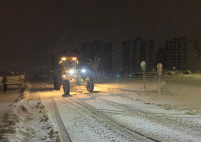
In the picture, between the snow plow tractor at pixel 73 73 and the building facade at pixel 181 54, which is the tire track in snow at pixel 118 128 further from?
the building facade at pixel 181 54

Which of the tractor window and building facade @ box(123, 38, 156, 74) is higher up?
building facade @ box(123, 38, 156, 74)

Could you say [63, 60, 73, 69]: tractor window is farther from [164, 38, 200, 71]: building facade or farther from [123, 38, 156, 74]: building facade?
[164, 38, 200, 71]: building facade

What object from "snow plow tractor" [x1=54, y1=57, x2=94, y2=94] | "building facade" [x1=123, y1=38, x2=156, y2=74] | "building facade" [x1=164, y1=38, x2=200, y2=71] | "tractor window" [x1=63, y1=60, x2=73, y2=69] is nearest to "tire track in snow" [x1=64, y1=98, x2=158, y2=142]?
"snow plow tractor" [x1=54, y1=57, x2=94, y2=94]

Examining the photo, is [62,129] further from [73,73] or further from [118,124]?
[73,73]

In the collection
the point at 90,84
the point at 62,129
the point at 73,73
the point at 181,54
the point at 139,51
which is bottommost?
the point at 62,129

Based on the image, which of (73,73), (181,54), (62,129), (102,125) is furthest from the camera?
(181,54)

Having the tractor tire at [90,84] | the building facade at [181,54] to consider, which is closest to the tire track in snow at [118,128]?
the tractor tire at [90,84]

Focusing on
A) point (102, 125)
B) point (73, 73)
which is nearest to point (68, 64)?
point (73, 73)

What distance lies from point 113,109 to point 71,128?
130 inches

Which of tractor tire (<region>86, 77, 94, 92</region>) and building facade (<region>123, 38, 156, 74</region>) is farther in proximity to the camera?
building facade (<region>123, 38, 156, 74</region>)

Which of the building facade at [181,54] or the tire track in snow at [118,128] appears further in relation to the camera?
the building facade at [181,54]

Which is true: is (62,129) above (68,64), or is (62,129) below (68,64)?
below

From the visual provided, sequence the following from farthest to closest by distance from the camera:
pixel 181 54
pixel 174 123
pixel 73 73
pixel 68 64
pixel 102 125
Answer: pixel 181 54
pixel 68 64
pixel 73 73
pixel 174 123
pixel 102 125

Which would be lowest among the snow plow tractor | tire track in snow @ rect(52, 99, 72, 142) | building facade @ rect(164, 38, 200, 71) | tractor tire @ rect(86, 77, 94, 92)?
tire track in snow @ rect(52, 99, 72, 142)
